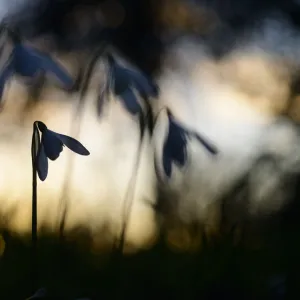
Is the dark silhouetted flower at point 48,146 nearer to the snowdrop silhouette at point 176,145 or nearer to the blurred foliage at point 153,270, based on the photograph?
the snowdrop silhouette at point 176,145

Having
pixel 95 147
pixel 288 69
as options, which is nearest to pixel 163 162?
pixel 95 147

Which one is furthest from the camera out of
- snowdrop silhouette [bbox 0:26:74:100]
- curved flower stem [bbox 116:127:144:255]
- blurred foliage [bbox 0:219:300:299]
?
blurred foliage [bbox 0:219:300:299]

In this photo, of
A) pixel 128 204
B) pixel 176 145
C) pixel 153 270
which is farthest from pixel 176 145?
pixel 153 270

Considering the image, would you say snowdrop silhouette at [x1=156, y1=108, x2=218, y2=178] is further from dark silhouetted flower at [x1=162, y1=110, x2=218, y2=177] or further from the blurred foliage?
the blurred foliage

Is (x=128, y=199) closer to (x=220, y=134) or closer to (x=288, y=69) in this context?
(x=220, y=134)

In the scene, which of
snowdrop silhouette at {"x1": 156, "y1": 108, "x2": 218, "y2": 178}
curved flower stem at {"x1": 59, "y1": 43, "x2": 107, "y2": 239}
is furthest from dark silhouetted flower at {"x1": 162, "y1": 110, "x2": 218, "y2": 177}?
curved flower stem at {"x1": 59, "y1": 43, "x2": 107, "y2": 239}

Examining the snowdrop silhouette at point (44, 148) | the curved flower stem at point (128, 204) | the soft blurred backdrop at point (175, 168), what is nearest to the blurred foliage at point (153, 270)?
the soft blurred backdrop at point (175, 168)
